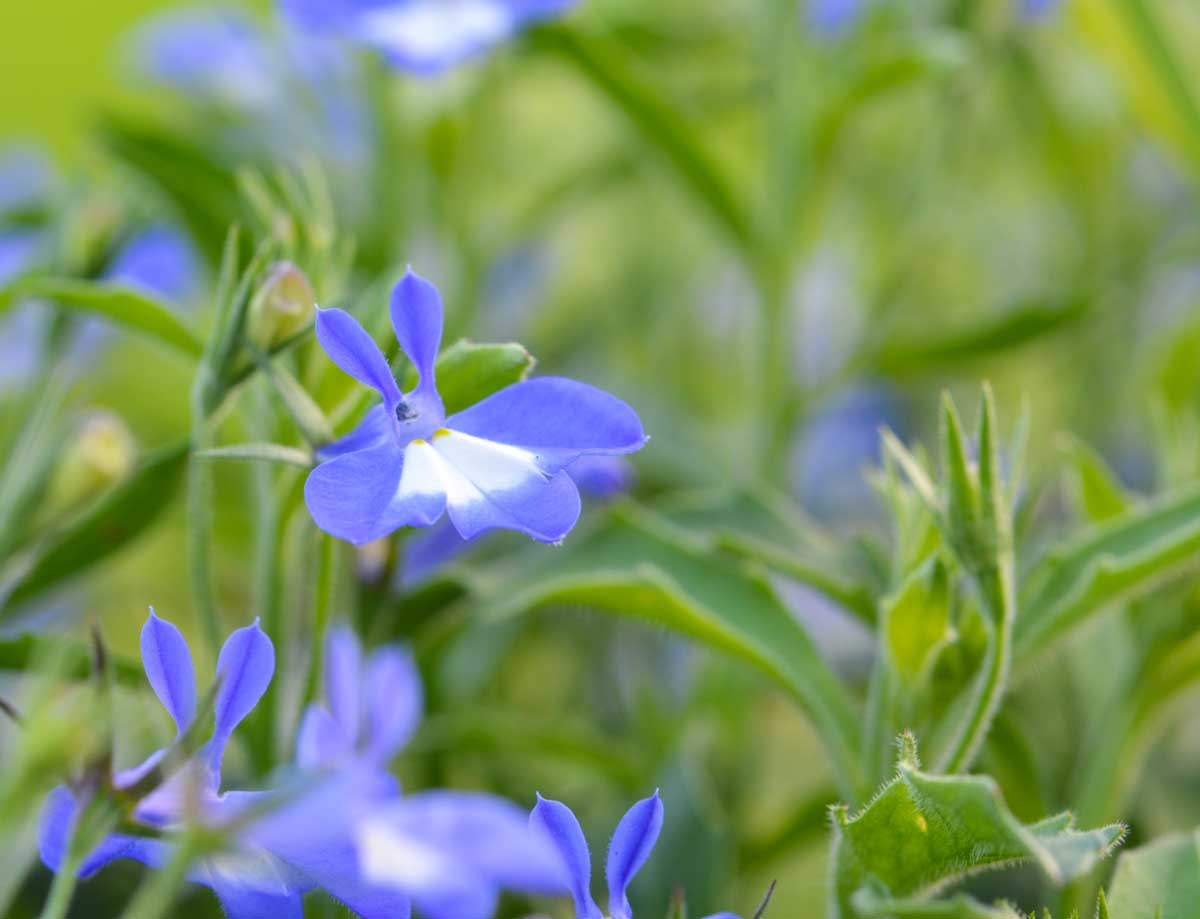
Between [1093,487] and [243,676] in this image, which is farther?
[1093,487]

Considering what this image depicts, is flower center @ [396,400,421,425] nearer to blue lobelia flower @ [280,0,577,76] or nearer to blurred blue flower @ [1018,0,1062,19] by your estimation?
blue lobelia flower @ [280,0,577,76]

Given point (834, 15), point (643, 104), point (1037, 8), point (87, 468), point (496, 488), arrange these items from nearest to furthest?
point (496, 488), point (87, 468), point (643, 104), point (1037, 8), point (834, 15)

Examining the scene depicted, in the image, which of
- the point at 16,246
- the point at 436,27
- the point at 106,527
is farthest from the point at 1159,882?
the point at 16,246

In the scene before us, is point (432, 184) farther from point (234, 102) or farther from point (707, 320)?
point (707, 320)

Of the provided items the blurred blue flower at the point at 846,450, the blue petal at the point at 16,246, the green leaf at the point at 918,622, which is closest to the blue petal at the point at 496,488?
the green leaf at the point at 918,622

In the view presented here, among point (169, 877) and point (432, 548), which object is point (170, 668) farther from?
point (432, 548)

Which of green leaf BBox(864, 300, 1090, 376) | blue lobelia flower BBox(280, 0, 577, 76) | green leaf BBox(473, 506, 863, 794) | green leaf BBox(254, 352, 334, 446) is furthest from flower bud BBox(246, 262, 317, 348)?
green leaf BBox(864, 300, 1090, 376)
